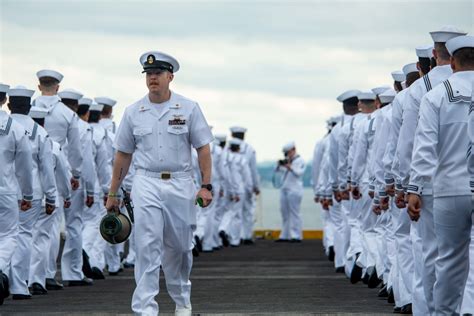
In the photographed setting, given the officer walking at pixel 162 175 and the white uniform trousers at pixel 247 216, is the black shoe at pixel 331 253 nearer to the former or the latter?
the white uniform trousers at pixel 247 216

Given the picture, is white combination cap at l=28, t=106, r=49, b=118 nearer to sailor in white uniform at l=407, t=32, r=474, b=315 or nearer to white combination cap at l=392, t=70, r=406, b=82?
white combination cap at l=392, t=70, r=406, b=82

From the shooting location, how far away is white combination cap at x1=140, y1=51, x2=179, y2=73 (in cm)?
1309

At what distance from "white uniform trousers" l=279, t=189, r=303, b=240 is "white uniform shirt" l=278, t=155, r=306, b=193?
11 centimetres

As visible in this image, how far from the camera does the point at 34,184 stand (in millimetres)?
16453

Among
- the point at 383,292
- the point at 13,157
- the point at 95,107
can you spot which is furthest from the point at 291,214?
the point at 13,157

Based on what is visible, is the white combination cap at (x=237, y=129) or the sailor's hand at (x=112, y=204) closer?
the sailor's hand at (x=112, y=204)

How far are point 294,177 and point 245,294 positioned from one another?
18.3 meters

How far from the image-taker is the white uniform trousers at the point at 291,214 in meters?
34.4

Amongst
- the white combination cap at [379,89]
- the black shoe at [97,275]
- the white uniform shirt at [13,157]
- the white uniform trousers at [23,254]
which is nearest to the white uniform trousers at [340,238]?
the white combination cap at [379,89]

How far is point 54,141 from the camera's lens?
18016 millimetres

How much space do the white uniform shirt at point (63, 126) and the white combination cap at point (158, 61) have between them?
5193 mm

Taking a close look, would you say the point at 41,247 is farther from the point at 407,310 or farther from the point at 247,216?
the point at 247,216

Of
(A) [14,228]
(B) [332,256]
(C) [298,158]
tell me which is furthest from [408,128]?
(C) [298,158]

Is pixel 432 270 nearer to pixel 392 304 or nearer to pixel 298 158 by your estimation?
pixel 392 304
